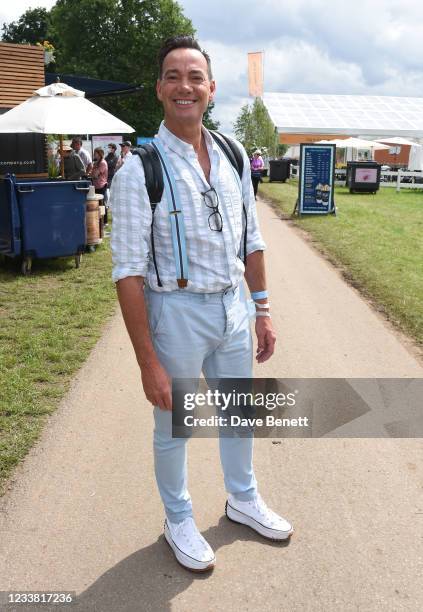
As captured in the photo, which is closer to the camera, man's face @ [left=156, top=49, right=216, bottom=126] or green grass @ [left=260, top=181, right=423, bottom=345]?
man's face @ [left=156, top=49, right=216, bottom=126]

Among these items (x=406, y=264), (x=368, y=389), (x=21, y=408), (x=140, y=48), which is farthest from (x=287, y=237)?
(x=140, y=48)

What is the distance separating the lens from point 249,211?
2646 millimetres

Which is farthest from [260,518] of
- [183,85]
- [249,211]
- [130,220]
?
[183,85]

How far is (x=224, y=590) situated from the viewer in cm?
249

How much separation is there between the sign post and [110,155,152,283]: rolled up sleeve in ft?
46.1

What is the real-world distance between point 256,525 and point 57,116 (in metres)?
8.52

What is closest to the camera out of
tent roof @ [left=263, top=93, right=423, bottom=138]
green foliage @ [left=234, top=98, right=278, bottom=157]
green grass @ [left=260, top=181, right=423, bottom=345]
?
green grass @ [left=260, top=181, right=423, bottom=345]

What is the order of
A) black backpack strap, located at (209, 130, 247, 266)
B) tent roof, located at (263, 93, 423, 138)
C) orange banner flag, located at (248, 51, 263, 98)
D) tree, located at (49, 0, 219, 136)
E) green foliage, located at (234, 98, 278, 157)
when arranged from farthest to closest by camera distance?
green foliage, located at (234, 98, 278, 157), tree, located at (49, 0, 219, 136), orange banner flag, located at (248, 51, 263, 98), tent roof, located at (263, 93, 423, 138), black backpack strap, located at (209, 130, 247, 266)

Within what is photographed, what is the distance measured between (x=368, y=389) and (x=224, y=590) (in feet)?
7.84

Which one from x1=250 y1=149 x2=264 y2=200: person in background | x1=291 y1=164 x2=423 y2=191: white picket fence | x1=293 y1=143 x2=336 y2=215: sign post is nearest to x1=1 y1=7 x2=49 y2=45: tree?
x1=291 y1=164 x2=423 y2=191: white picket fence

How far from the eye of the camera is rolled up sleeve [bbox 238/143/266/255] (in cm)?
263

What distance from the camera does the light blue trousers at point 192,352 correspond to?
239cm

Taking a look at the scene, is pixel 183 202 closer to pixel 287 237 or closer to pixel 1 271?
pixel 1 271

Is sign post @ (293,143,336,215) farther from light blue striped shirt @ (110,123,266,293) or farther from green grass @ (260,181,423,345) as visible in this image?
light blue striped shirt @ (110,123,266,293)
